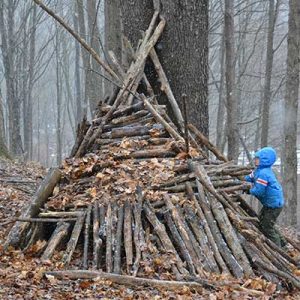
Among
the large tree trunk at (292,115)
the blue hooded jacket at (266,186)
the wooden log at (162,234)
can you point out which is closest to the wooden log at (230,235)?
the wooden log at (162,234)

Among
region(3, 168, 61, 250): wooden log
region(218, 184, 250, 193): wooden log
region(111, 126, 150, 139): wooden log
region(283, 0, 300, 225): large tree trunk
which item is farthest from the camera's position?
region(283, 0, 300, 225): large tree trunk

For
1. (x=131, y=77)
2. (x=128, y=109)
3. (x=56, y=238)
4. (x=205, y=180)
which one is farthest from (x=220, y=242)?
(x=131, y=77)

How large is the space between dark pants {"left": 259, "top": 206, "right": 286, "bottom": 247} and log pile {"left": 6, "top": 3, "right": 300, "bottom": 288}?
0.11m

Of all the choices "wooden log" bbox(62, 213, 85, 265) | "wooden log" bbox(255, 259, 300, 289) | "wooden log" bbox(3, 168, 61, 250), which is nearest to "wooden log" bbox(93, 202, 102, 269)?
"wooden log" bbox(62, 213, 85, 265)

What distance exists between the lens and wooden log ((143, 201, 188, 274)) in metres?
5.02

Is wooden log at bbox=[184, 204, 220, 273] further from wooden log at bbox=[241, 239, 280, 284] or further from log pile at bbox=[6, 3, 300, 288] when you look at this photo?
wooden log at bbox=[241, 239, 280, 284]

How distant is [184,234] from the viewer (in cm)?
534

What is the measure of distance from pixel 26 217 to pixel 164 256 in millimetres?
1607

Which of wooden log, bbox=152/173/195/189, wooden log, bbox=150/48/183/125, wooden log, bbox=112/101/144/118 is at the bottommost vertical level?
wooden log, bbox=152/173/195/189

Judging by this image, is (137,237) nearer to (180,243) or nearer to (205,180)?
(180,243)

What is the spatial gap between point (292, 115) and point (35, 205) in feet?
28.0

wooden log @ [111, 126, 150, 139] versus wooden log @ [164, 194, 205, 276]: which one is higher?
wooden log @ [111, 126, 150, 139]

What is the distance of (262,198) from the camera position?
630 cm

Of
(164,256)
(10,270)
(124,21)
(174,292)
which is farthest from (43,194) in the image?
(124,21)
